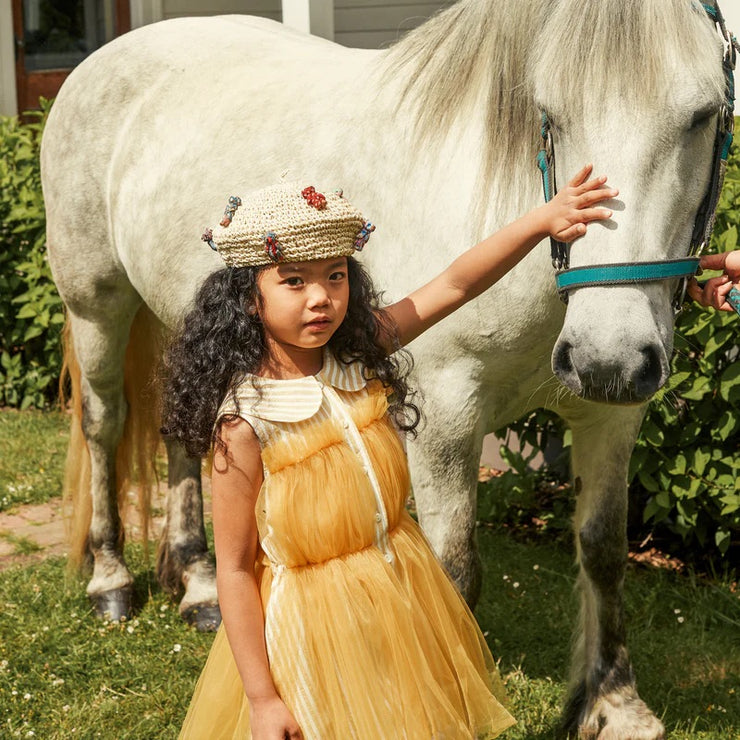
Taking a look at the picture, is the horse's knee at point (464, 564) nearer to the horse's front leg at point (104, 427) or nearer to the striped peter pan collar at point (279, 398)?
the striped peter pan collar at point (279, 398)

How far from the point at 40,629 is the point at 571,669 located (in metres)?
1.84

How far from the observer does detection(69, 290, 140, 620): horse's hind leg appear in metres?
4.05

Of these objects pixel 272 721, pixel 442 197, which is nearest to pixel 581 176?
pixel 442 197

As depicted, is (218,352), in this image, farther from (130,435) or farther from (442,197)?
(130,435)

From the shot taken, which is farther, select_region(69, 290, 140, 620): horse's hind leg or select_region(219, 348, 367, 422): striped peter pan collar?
select_region(69, 290, 140, 620): horse's hind leg

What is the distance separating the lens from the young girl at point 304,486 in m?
1.94

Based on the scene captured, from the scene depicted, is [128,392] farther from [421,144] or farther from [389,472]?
[389,472]

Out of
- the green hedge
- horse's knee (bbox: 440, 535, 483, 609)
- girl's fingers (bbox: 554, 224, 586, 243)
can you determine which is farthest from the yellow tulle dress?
the green hedge

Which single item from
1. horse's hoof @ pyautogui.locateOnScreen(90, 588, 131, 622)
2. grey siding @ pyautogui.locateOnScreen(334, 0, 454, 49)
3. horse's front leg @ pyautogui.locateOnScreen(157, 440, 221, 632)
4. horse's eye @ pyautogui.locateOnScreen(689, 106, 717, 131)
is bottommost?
horse's hoof @ pyautogui.locateOnScreen(90, 588, 131, 622)

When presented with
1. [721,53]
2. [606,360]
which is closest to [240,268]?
[606,360]

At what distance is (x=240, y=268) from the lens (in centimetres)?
200

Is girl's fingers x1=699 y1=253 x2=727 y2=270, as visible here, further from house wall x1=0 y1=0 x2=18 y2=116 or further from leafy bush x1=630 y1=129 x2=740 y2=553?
house wall x1=0 y1=0 x2=18 y2=116

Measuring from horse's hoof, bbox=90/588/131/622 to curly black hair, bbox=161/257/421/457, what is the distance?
6.69 ft

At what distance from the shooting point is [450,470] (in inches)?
108
